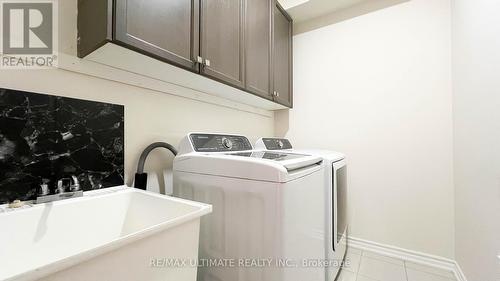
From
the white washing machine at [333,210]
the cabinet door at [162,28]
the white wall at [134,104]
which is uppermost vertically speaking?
the cabinet door at [162,28]

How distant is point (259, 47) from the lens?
5.92ft

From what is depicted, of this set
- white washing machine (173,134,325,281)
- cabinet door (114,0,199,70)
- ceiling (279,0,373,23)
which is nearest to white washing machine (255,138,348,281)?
white washing machine (173,134,325,281)

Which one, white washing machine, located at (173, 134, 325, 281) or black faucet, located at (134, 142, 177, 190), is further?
black faucet, located at (134, 142, 177, 190)

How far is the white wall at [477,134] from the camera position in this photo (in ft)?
3.59

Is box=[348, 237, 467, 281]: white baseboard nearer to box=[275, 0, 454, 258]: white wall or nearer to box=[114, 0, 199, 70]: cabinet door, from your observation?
box=[275, 0, 454, 258]: white wall

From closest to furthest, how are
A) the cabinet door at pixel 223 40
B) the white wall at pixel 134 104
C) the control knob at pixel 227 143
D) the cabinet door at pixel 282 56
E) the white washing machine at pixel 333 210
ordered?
1. the white wall at pixel 134 104
2. the cabinet door at pixel 223 40
3. the white washing machine at pixel 333 210
4. the control knob at pixel 227 143
5. the cabinet door at pixel 282 56

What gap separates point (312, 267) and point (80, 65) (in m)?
1.63

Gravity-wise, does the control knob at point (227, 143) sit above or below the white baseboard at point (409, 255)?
above

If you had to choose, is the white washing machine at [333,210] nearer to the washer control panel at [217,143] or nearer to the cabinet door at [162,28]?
the washer control panel at [217,143]

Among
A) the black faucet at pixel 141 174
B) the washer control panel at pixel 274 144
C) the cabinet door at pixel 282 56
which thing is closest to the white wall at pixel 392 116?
the cabinet door at pixel 282 56

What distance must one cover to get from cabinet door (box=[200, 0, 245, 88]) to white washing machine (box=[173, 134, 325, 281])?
0.47 m

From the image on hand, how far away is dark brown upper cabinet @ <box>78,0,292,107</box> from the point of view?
2.95ft

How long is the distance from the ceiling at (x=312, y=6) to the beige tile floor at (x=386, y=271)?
2485mm

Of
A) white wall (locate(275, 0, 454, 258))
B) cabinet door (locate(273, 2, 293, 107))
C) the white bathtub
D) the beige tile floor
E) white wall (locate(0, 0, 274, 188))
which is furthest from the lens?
cabinet door (locate(273, 2, 293, 107))
